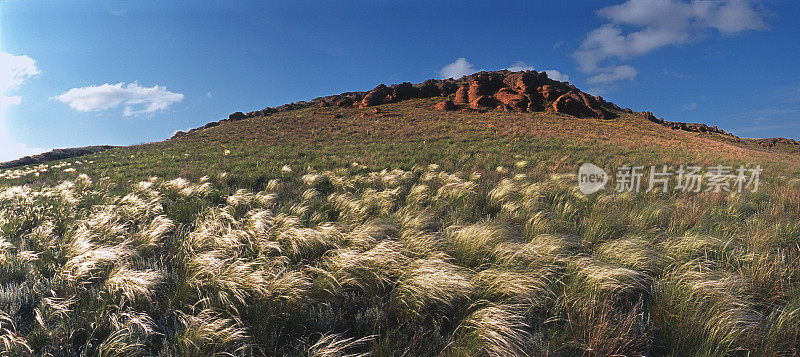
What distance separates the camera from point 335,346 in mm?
2035

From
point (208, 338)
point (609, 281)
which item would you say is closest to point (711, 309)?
point (609, 281)

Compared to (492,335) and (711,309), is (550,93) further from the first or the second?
(492,335)

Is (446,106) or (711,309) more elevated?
(446,106)

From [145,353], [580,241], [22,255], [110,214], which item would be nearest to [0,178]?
[110,214]

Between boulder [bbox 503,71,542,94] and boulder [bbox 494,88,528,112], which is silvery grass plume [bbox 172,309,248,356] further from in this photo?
boulder [bbox 503,71,542,94]

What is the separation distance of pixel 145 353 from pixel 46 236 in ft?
11.9

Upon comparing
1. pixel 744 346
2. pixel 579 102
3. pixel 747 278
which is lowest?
pixel 744 346

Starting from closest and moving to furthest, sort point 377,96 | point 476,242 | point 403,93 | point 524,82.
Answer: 1. point 476,242
2. point 524,82
3. point 377,96
4. point 403,93

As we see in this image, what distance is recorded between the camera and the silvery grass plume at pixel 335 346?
1902 mm

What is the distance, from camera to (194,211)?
17.4ft

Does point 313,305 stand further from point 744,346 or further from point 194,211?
point 194,211

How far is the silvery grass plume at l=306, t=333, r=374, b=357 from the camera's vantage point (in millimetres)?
1902

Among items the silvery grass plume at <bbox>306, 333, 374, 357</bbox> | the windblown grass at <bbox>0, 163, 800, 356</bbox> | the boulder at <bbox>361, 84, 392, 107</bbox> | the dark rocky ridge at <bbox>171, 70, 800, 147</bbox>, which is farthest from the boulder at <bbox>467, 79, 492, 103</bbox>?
the silvery grass plume at <bbox>306, 333, 374, 357</bbox>

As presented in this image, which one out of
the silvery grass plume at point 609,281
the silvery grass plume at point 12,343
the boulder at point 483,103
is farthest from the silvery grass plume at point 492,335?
the boulder at point 483,103
